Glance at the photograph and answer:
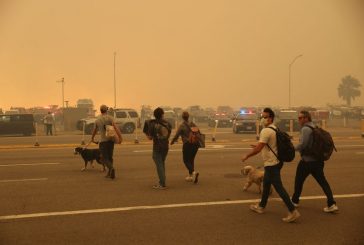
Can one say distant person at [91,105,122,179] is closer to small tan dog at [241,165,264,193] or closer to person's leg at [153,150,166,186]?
person's leg at [153,150,166,186]

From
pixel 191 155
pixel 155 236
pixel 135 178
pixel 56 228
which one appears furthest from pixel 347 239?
pixel 135 178

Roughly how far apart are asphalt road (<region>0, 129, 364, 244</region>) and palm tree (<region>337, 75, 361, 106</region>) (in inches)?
4198

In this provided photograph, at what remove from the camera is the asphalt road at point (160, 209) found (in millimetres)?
6695

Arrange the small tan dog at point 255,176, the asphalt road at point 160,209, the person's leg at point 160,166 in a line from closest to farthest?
the asphalt road at point 160,209
the small tan dog at point 255,176
the person's leg at point 160,166

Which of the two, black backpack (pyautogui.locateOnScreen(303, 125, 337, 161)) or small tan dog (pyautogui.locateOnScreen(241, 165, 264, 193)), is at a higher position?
black backpack (pyautogui.locateOnScreen(303, 125, 337, 161))

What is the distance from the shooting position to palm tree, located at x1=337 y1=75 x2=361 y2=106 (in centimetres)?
11369

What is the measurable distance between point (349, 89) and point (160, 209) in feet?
378

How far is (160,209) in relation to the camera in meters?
8.37

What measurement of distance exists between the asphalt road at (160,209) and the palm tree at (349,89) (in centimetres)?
10664

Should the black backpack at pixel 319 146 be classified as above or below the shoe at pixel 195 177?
above

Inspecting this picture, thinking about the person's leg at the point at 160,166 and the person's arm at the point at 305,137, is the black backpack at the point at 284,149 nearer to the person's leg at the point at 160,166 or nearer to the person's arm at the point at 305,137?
the person's arm at the point at 305,137

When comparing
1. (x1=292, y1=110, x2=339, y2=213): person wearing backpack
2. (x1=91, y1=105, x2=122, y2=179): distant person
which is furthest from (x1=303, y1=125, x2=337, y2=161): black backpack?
(x1=91, y1=105, x2=122, y2=179): distant person

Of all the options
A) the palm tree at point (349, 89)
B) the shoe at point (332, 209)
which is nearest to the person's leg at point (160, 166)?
the shoe at point (332, 209)

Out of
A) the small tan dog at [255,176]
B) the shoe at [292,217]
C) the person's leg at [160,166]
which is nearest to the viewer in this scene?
the shoe at [292,217]
